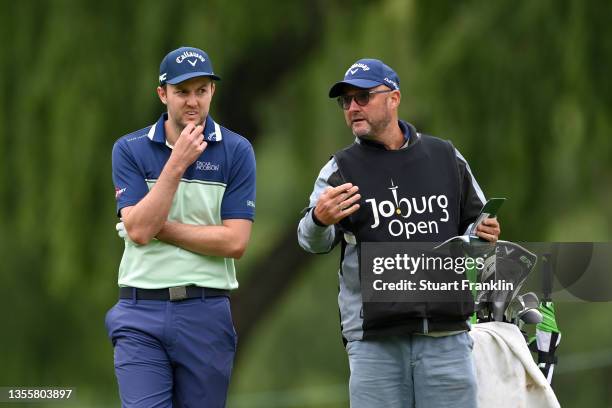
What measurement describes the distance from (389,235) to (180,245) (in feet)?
2.44

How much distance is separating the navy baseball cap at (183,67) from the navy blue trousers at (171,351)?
801mm

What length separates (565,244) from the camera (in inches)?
214

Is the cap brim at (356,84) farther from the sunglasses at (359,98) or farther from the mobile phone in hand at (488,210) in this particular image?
the mobile phone in hand at (488,210)

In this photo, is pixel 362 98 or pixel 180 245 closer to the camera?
pixel 180 245

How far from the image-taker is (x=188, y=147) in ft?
16.6

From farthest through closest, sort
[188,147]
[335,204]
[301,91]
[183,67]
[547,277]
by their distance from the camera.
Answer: [301,91], [547,277], [183,67], [188,147], [335,204]

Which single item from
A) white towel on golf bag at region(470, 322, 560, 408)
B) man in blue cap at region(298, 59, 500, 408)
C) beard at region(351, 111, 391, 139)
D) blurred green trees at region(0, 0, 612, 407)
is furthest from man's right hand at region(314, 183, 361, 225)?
blurred green trees at region(0, 0, 612, 407)

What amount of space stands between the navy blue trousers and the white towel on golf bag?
939 millimetres

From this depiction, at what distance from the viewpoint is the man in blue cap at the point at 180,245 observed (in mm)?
5043

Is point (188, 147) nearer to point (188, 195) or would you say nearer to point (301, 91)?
point (188, 195)

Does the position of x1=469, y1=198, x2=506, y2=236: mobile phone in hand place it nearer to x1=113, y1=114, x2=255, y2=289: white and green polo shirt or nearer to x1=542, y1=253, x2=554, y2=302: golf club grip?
x1=542, y1=253, x2=554, y2=302: golf club grip

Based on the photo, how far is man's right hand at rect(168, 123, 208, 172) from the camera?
198 inches

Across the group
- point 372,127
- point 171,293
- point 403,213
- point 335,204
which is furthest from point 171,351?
point 372,127

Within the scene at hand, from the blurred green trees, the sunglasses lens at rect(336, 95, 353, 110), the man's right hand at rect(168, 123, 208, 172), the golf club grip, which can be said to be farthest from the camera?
the blurred green trees
